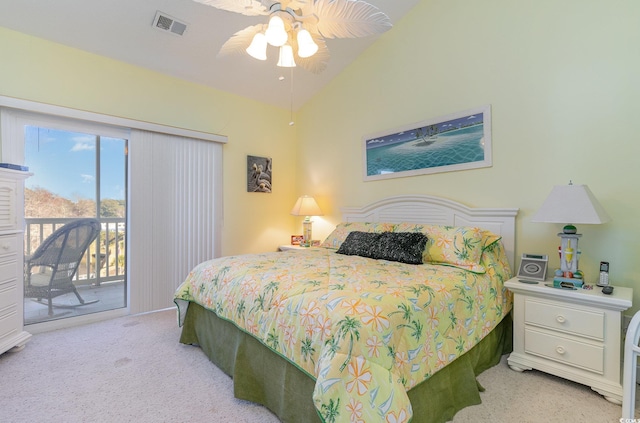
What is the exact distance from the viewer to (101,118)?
2.85 metres

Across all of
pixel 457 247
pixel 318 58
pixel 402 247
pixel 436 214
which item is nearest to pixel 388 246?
pixel 402 247

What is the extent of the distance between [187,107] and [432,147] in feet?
9.06

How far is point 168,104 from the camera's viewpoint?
3.31 m

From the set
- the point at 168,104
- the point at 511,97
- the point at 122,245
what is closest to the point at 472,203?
the point at 511,97

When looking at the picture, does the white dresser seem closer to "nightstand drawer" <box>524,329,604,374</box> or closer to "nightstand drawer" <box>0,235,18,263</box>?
"nightstand drawer" <box>0,235,18,263</box>

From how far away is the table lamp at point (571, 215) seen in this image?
1837 mm

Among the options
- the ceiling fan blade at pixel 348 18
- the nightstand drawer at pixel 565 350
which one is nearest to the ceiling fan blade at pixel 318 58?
the ceiling fan blade at pixel 348 18

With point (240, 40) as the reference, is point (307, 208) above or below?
below

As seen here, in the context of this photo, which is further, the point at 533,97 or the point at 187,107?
the point at 187,107

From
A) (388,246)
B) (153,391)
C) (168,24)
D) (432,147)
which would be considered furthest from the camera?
(432,147)

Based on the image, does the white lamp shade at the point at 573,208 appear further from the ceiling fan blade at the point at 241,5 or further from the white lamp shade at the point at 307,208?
the white lamp shade at the point at 307,208

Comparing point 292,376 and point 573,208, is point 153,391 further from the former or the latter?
point 573,208

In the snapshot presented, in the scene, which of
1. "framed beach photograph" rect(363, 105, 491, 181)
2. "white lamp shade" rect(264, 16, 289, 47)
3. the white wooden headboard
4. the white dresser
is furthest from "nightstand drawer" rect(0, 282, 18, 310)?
"framed beach photograph" rect(363, 105, 491, 181)

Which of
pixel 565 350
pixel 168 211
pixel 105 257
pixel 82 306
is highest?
pixel 168 211
